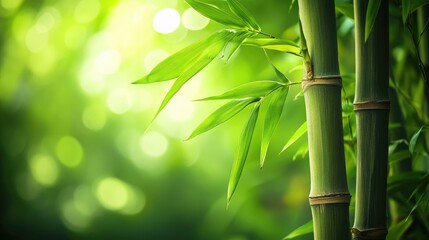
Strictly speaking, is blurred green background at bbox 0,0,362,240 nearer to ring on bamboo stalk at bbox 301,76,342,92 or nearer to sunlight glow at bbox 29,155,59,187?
sunlight glow at bbox 29,155,59,187

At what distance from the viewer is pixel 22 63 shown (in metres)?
2.12

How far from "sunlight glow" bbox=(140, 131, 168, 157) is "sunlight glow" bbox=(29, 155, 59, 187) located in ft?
1.15

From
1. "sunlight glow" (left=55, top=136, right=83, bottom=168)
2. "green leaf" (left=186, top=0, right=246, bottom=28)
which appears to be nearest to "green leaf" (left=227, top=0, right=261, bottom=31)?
"green leaf" (left=186, top=0, right=246, bottom=28)

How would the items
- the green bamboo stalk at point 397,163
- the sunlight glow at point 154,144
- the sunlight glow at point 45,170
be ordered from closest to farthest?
the green bamboo stalk at point 397,163 < the sunlight glow at point 154,144 < the sunlight glow at point 45,170

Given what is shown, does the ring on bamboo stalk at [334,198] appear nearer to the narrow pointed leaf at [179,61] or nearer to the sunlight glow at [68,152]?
the narrow pointed leaf at [179,61]

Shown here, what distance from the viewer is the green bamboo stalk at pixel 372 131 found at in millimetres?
531

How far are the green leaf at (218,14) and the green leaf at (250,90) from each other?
0.20 ft

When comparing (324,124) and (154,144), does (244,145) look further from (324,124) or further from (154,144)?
(154,144)

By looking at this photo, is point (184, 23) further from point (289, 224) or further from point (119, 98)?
point (289, 224)

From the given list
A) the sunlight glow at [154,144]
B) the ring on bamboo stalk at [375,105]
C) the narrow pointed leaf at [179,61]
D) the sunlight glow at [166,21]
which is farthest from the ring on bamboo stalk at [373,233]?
the sunlight glow at [154,144]

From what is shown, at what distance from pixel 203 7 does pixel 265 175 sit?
101 cm

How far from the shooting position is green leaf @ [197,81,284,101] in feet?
1.93

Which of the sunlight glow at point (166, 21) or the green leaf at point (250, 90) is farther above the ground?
the sunlight glow at point (166, 21)

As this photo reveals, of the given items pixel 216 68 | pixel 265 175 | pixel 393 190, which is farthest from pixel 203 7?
pixel 216 68
